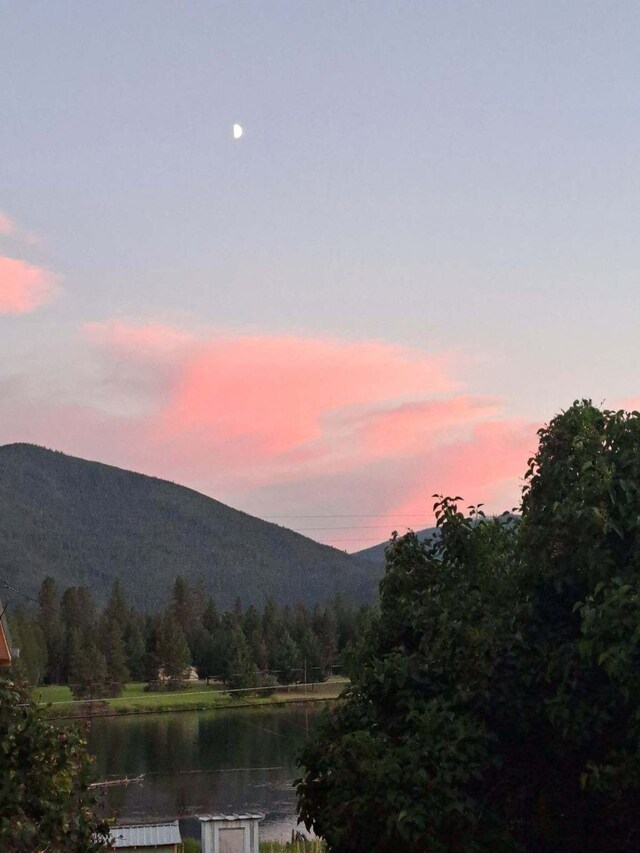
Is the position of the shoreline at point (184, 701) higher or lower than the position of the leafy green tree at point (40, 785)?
lower

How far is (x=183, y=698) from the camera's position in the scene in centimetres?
12675

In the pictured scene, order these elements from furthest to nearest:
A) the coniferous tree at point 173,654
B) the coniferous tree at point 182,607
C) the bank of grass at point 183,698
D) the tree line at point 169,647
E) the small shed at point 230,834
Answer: the coniferous tree at point 182,607
the coniferous tree at point 173,654
the tree line at point 169,647
the bank of grass at point 183,698
the small shed at point 230,834

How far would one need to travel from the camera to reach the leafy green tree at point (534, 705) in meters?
13.0

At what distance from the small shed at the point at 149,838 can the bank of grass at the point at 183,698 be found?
8183 cm

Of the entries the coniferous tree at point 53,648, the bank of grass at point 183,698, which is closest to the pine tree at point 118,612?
the coniferous tree at point 53,648

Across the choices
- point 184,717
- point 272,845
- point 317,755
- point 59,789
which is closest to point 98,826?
point 59,789

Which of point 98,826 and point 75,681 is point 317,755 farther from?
point 75,681

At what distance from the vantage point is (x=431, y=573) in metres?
17.4

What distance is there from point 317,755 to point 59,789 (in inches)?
201

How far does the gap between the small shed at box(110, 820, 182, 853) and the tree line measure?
8744 centimetres

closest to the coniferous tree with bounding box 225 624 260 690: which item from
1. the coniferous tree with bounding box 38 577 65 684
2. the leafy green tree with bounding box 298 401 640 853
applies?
the coniferous tree with bounding box 38 577 65 684

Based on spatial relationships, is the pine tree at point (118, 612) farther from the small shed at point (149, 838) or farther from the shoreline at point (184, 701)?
the small shed at point (149, 838)

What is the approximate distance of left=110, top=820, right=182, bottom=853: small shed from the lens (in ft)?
106

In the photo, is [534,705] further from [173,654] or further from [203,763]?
[173,654]
